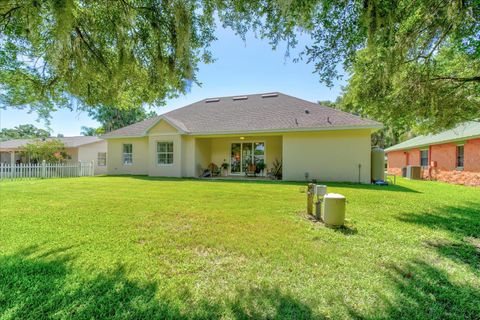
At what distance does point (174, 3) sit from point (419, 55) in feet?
16.8

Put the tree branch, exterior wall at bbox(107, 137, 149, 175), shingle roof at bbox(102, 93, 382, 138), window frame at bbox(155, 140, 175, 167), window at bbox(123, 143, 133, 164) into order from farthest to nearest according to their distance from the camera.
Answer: window at bbox(123, 143, 133, 164) < exterior wall at bbox(107, 137, 149, 175) < window frame at bbox(155, 140, 175, 167) < shingle roof at bbox(102, 93, 382, 138) < the tree branch

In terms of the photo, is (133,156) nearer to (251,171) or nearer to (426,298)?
(251,171)

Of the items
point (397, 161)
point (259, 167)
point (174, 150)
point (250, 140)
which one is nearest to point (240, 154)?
point (250, 140)

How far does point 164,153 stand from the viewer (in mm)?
15008

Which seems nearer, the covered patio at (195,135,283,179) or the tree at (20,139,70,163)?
the covered patio at (195,135,283,179)

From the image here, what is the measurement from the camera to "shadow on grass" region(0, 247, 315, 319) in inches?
87.4

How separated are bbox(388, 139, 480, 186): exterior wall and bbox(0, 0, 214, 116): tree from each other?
15.0 metres

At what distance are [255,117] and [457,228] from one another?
1129cm

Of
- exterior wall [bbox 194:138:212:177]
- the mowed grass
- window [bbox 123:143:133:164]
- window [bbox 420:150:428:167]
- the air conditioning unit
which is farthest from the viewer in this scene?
window [bbox 420:150:428:167]

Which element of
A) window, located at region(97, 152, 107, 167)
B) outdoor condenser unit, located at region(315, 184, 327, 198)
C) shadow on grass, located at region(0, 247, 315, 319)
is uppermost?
window, located at region(97, 152, 107, 167)

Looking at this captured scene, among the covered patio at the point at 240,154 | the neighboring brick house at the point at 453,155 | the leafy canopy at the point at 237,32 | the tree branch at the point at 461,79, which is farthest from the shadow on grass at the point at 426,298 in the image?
the covered patio at the point at 240,154

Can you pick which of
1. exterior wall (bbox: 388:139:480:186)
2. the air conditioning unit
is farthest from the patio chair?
exterior wall (bbox: 388:139:480:186)

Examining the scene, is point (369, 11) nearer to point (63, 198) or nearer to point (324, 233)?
point (324, 233)

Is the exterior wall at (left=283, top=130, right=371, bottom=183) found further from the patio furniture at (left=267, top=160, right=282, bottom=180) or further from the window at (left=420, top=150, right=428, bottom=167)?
the window at (left=420, top=150, right=428, bottom=167)
